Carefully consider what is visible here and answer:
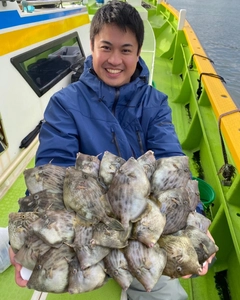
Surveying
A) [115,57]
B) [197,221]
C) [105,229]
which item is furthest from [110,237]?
[115,57]

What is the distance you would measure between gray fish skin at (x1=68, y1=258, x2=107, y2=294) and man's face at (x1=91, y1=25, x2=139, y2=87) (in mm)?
1333

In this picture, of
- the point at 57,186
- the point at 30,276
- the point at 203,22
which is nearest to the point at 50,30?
the point at 57,186

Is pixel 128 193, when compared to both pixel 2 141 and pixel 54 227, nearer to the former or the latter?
pixel 54 227

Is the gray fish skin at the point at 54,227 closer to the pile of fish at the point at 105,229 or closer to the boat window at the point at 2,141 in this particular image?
the pile of fish at the point at 105,229

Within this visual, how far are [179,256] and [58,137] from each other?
108 cm

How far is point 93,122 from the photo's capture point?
1961 mm

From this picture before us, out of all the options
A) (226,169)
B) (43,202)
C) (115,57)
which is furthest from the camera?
(226,169)

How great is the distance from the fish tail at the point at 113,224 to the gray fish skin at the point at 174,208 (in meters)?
0.24

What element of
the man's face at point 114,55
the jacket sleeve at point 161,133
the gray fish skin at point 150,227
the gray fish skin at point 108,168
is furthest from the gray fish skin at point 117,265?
the man's face at point 114,55

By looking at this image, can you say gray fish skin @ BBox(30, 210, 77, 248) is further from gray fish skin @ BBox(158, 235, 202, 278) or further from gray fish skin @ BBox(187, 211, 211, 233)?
gray fish skin @ BBox(187, 211, 211, 233)

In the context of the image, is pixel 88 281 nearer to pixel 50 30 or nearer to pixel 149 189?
pixel 149 189

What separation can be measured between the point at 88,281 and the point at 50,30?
4059 millimetres

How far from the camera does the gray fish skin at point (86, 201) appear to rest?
3.93 feet

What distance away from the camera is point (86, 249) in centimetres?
113
